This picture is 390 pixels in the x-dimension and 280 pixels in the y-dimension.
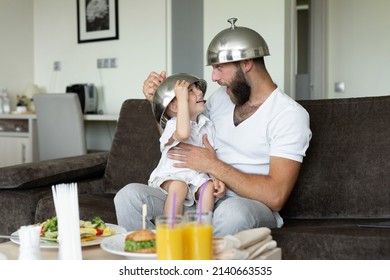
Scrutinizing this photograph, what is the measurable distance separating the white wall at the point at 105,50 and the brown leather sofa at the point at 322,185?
98.6 inches

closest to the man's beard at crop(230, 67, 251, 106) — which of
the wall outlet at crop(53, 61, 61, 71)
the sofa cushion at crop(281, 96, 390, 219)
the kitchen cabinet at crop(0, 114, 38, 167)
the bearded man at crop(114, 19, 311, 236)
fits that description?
the bearded man at crop(114, 19, 311, 236)

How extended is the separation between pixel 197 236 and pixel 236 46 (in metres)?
1.09

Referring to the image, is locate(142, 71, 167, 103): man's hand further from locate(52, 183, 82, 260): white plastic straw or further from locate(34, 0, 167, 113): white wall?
locate(34, 0, 167, 113): white wall

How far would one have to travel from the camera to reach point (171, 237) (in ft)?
3.73

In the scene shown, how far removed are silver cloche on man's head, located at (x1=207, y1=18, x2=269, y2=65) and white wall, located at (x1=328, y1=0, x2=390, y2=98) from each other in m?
3.39

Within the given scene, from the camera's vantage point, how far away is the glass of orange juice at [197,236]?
1.15m

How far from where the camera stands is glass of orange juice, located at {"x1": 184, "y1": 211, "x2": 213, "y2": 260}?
45.4 inches

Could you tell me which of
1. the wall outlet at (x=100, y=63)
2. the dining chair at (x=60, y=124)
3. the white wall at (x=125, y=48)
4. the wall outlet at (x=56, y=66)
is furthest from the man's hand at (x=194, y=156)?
the wall outlet at (x=56, y=66)

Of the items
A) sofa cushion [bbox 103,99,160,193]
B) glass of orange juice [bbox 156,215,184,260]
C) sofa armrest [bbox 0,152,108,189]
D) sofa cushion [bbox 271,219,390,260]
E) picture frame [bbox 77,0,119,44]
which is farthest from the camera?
picture frame [bbox 77,0,119,44]

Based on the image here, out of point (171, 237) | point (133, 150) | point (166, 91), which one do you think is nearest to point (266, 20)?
point (133, 150)

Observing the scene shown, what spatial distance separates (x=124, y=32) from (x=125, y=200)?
3552mm

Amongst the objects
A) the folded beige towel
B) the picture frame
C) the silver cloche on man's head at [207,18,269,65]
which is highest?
the picture frame

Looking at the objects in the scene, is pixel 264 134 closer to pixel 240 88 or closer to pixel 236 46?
pixel 240 88
